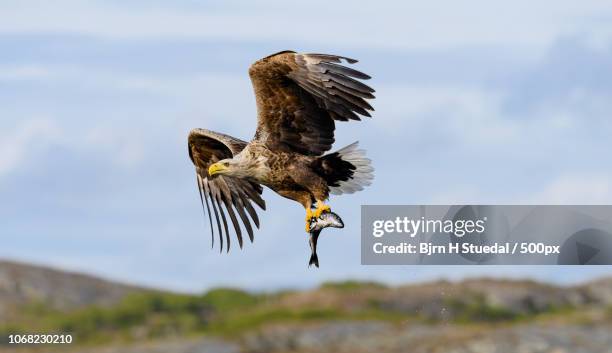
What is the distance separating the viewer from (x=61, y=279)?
6600 cm

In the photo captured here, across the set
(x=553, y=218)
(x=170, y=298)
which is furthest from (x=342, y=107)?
(x=170, y=298)

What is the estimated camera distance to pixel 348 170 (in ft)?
43.1

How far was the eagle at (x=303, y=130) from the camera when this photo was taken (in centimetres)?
1255

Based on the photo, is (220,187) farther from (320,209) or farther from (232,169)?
(320,209)

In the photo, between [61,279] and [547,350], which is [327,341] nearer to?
[547,350]

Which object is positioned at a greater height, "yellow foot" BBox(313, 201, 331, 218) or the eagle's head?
the eagle's head

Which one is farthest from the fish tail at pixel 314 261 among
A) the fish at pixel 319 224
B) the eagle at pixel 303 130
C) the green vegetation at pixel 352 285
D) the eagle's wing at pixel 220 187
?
the green vegetation at pixel 352 285

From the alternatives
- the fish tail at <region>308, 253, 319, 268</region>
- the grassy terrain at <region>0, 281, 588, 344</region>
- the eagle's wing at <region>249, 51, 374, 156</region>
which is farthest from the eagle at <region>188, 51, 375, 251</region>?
the grassy terrain at <region>0, 281, 588, 344</region>

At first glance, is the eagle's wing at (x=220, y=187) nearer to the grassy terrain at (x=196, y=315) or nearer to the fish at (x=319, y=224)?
the fish at (x=319, y=224)

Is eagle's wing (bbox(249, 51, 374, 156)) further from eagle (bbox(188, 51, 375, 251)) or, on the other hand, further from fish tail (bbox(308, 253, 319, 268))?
fish tail (bbox(308, 253, 319, 268))

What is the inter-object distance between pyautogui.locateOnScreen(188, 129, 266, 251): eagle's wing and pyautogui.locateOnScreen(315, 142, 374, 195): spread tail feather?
105 inches

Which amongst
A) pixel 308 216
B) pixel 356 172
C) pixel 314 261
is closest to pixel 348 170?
pixel 356 172

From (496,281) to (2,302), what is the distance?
24105mm

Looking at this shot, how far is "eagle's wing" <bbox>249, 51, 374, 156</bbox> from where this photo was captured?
12797 millimetres
